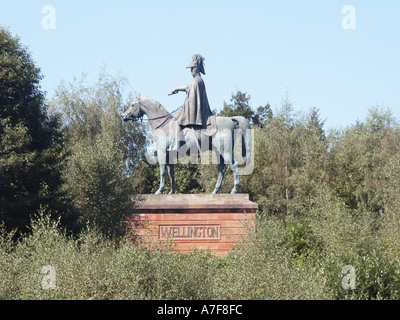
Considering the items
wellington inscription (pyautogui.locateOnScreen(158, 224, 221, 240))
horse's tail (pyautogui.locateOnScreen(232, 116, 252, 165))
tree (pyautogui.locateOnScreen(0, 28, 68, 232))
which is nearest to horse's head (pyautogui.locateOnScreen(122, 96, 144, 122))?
tree (pyautogui.locateOnScreen(0, 28, 68, 232))

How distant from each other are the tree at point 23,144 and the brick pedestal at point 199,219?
405 centimetres

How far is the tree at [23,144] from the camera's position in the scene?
21.6m

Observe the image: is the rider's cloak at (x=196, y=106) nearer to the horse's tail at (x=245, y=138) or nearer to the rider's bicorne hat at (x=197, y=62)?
the rider's bicorne hat at (x=197, y=62)

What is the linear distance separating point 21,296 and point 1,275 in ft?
3.89

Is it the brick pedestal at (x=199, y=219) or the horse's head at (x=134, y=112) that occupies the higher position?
the horse's head at (x=134, y=112)

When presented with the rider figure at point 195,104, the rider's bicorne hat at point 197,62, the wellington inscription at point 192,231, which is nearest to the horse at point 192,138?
the rider figure at point 195,104

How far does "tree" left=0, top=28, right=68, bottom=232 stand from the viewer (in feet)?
71.0

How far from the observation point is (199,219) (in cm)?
2259

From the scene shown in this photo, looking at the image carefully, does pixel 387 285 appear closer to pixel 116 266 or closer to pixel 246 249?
pixel 246 249

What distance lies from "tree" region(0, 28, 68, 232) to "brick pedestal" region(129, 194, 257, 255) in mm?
4050

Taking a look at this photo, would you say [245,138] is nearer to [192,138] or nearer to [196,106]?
[192,138]

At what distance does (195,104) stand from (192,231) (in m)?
5.10

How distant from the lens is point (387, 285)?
49.8ft
